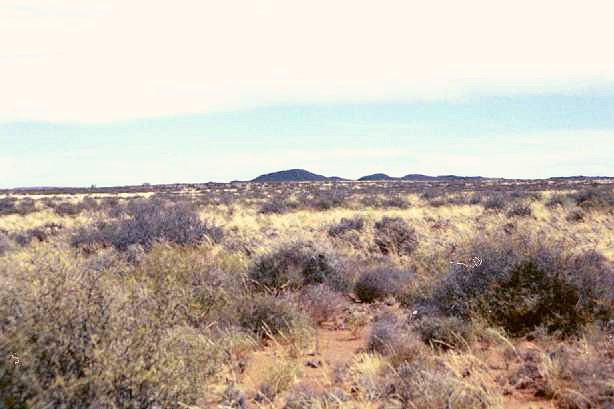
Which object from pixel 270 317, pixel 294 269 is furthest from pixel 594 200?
pixel 270 317

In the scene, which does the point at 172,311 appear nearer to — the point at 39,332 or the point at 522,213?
the point at 39,332

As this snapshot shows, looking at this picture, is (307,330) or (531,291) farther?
(531,291)

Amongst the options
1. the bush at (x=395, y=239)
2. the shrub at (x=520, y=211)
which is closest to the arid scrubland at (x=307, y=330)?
the bush at (x=395, y=239)

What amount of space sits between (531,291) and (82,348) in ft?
19.6

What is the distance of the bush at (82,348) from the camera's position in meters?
3.80

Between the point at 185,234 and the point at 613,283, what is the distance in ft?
32.3

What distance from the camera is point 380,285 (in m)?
10.5

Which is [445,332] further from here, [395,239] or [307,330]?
[395,239]

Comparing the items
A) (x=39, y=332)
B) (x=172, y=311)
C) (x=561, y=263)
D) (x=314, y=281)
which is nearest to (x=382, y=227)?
(x=314, y=281)

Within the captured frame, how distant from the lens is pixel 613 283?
26.4ft

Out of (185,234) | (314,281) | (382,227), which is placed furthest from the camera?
(382,227)

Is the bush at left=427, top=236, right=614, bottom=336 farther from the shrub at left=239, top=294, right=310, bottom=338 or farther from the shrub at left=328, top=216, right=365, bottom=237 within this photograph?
the shrub at left=328, top=216, right=365, bottom=237

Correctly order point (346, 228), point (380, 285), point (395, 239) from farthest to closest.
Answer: point (346, 228)
point (395, 239)
point (380, 285)

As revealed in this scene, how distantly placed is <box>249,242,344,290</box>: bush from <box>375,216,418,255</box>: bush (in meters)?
4.87
